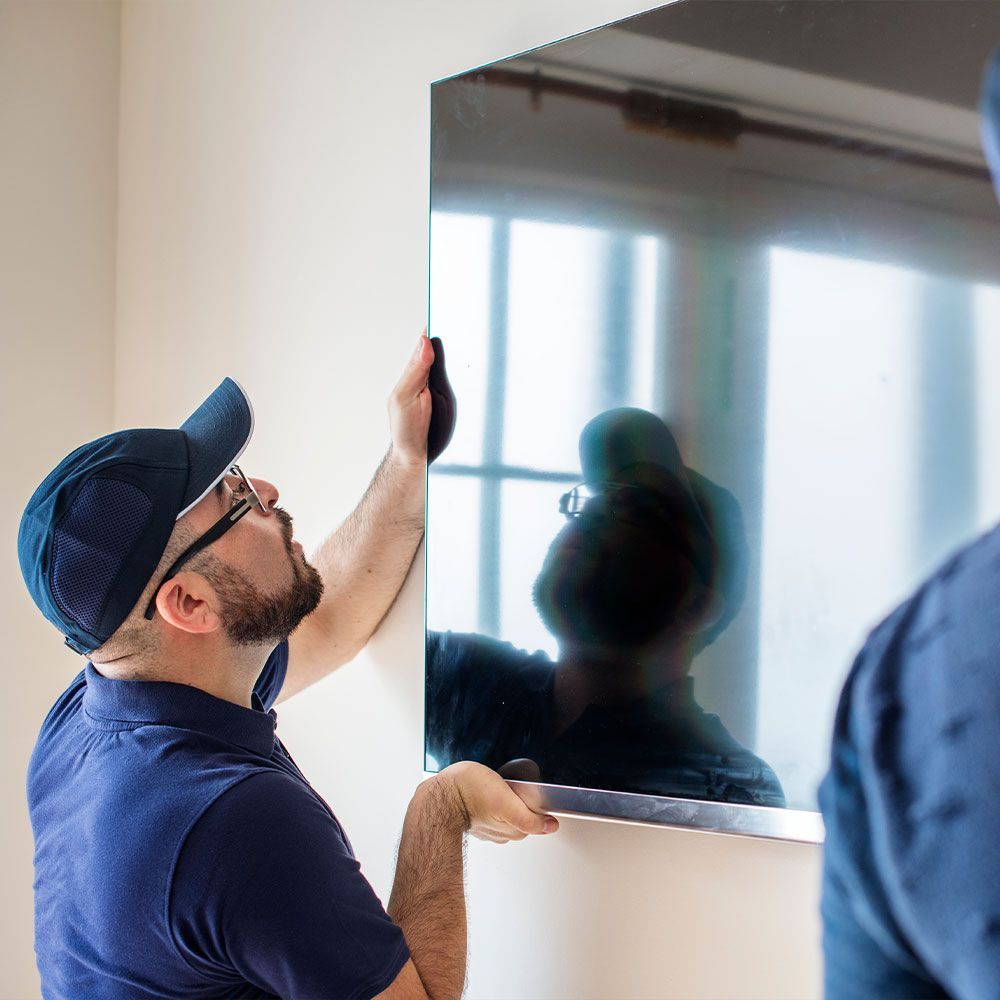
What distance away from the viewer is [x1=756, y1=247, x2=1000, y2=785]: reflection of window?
110cm

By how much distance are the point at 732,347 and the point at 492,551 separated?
1.53ft

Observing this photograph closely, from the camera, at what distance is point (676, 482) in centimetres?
133

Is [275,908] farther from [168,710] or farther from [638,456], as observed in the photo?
[638,456]

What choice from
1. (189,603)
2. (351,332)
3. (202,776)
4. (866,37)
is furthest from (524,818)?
(866,37)

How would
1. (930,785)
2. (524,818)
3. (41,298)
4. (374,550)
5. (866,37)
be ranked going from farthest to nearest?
(41,298), (374,550), (524,818), (866,37), (930,785)

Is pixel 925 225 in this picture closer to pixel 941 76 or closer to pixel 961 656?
pixel 941 76

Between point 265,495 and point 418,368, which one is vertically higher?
point 418,368

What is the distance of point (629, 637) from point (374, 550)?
549 mm

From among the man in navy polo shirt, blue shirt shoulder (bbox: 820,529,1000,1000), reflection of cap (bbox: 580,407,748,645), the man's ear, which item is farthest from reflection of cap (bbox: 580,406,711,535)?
blue shirt shoulder (bbox: 820,529,1000,1000)

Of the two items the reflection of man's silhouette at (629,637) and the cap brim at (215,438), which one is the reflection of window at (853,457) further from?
the cap brim at (215,438)

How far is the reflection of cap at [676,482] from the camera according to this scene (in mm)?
1270

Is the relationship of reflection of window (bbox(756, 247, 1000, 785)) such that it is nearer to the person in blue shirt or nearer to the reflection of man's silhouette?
the reflection of man's silhouette

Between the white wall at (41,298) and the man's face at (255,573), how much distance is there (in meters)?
0.98

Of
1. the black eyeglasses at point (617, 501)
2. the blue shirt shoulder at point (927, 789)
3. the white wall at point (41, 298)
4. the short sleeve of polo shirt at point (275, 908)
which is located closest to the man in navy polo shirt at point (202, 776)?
the short sleeve of polo shirt at point (275, 908)
